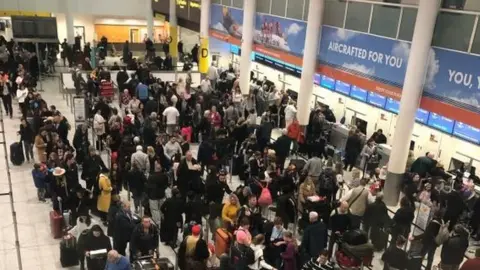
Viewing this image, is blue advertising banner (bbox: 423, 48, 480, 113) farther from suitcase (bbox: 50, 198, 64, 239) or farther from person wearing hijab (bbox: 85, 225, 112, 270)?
suitcase (bbox: 50, 198, 64, 239)

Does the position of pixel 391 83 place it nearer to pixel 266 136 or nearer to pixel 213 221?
pixel 266 136

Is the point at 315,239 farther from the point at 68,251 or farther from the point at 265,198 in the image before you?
the point at 68,251

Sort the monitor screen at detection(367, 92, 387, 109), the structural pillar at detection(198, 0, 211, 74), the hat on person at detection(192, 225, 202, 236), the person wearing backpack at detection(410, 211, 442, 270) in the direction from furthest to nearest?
the structural pillar at detection(198, 0, 211, 74) → the monitor screen at detection(367, 92, 387, 109) → the person wearing backpack at detection(410, 211, 442, 270) → the hat on person at detection(192, 225, 202, 236)

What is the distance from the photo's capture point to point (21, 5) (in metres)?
27.8

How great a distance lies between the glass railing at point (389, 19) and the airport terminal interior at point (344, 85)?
0.09ft

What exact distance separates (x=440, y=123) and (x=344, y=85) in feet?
12.5

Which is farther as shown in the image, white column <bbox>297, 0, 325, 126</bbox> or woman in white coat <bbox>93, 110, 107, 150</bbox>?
white column <bbox>297, 0, 325, 126</bbox>

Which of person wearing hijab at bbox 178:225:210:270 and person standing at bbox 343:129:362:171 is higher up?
person wearing hijab at bbox 178:225:210:270

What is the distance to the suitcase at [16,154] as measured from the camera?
1338 cm

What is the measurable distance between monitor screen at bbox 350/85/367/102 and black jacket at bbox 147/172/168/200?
783 cm

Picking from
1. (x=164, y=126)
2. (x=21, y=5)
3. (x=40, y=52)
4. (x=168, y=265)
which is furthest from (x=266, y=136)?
(x=21, y=5)

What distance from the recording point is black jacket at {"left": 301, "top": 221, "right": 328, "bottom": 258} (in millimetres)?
8039

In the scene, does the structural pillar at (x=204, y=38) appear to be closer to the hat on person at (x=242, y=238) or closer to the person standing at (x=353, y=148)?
the person standing at (x=353, y=148)

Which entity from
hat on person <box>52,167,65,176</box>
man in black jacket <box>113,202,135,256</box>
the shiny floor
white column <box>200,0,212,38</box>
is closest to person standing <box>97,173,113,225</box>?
hat on person <box>52,167,65,176</box>
